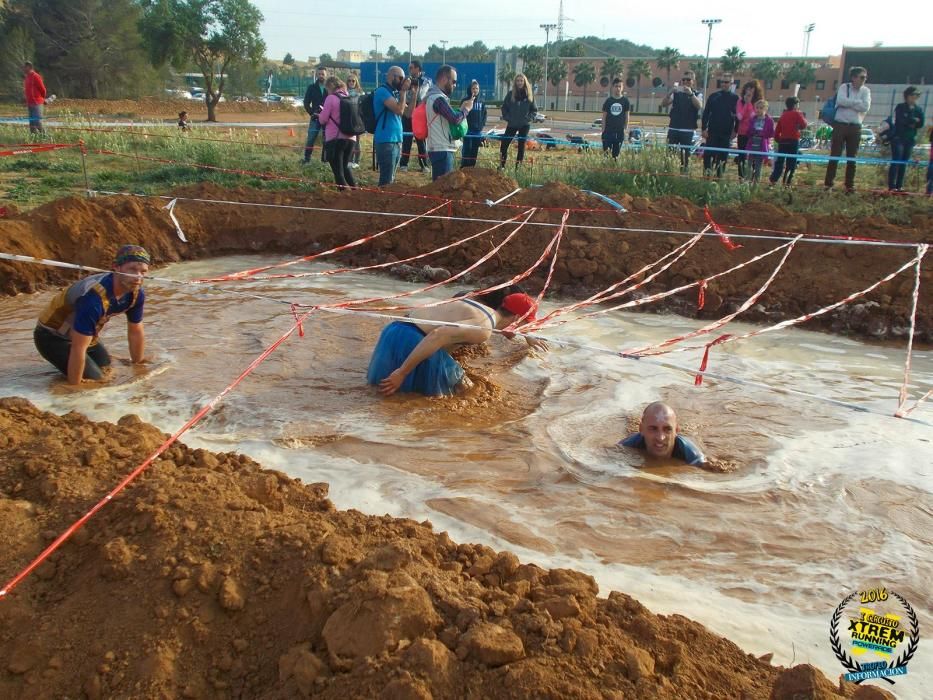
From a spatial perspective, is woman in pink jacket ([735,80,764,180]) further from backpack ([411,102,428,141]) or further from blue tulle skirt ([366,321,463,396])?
blue tulle skirt ([366,321,463,396])

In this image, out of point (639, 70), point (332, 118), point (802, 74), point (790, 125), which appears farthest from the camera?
point (639, 70)

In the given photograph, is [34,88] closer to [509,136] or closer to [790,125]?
[509,136]

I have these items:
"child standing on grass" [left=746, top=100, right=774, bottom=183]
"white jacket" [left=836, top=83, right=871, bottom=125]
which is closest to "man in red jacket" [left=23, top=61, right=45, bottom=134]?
"child standing on grass" [left=746, top=100, right=774, bottom=183]

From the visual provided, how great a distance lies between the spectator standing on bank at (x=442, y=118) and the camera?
10242mm

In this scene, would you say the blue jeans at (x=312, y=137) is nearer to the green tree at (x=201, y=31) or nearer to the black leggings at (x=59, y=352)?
the black leggings at (x=59, y=352)

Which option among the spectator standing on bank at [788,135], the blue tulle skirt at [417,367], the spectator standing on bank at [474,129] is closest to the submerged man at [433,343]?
the blue tulle skirt at [417,367]

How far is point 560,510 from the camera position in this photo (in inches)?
169

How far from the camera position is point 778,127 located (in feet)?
39.9

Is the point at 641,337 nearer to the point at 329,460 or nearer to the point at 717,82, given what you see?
the point at 329,460

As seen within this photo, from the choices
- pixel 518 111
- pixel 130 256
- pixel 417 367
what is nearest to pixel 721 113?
pixel 518 111

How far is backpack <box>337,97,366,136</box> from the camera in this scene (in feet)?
34.4

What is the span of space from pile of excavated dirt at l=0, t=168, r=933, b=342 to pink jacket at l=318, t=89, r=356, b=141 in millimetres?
795

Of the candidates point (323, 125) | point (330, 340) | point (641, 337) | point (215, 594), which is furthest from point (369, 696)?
point (323, 125)

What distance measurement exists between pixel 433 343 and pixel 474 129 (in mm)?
8225
